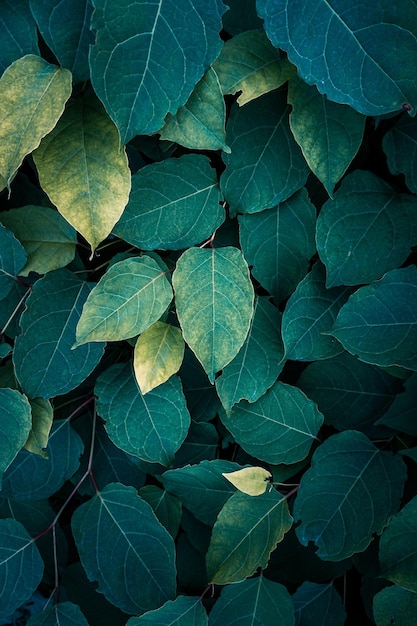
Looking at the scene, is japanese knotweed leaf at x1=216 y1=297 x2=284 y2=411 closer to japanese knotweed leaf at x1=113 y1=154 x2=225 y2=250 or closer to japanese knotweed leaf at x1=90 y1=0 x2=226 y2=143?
japanese knotweed leaf at x1=113 y1=154 x2=225 y2=250

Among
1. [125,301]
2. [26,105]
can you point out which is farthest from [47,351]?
[26,105]

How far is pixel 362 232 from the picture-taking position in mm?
997

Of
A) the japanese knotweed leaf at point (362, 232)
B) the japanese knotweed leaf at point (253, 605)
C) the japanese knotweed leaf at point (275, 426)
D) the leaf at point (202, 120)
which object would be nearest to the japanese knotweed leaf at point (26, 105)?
the leaf at point (202, 120)

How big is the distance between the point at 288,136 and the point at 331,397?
1.61ft

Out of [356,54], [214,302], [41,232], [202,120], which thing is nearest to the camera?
[356,54]

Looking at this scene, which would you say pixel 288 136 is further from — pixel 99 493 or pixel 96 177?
pixel 99 493

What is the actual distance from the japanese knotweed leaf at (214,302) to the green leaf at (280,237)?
0.05 m

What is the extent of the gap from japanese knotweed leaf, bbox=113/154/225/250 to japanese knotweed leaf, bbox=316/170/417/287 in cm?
18

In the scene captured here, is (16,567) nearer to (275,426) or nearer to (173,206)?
(275,426)

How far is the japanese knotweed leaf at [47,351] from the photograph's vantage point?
1.05 m

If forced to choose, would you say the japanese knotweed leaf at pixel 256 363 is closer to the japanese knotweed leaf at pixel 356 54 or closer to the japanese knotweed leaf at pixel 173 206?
the japanese knotweed leaf at pixel 173 206

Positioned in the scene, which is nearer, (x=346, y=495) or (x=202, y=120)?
(x=202, y=120)

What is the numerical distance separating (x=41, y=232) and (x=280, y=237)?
1.43 feet

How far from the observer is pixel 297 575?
1.25m
